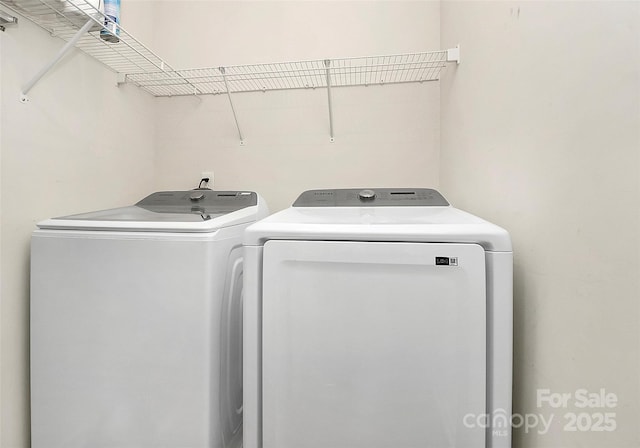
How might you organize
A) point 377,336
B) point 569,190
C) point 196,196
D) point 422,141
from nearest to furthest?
point 569,190
point 377,336
point 196,196
point 422,141

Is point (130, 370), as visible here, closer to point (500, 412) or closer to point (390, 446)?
point (390, 446)

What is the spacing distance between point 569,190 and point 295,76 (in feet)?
4.91

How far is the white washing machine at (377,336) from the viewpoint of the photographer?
0.75m

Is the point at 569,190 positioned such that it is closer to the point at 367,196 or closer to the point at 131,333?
the point at 367,196

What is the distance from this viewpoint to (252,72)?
1.77 m

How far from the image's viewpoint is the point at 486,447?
0.76m

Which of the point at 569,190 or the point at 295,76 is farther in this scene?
the point at 295,76

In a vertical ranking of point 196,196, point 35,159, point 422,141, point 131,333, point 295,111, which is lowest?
point 131,333

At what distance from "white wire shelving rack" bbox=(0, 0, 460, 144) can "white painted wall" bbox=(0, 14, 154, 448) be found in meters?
0.11

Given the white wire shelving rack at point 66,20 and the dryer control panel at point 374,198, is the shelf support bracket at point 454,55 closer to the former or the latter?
the dryer control panel at point 374,198

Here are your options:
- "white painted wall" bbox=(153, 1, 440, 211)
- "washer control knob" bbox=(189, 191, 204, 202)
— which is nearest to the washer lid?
"washer control knob" bbox=(189, 191, 204, 202)

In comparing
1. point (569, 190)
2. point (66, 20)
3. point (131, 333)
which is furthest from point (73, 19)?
point (569, 190)

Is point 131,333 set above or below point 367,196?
below

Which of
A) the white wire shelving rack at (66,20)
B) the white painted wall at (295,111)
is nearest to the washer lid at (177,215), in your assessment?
the white painted wall at (295,111)
